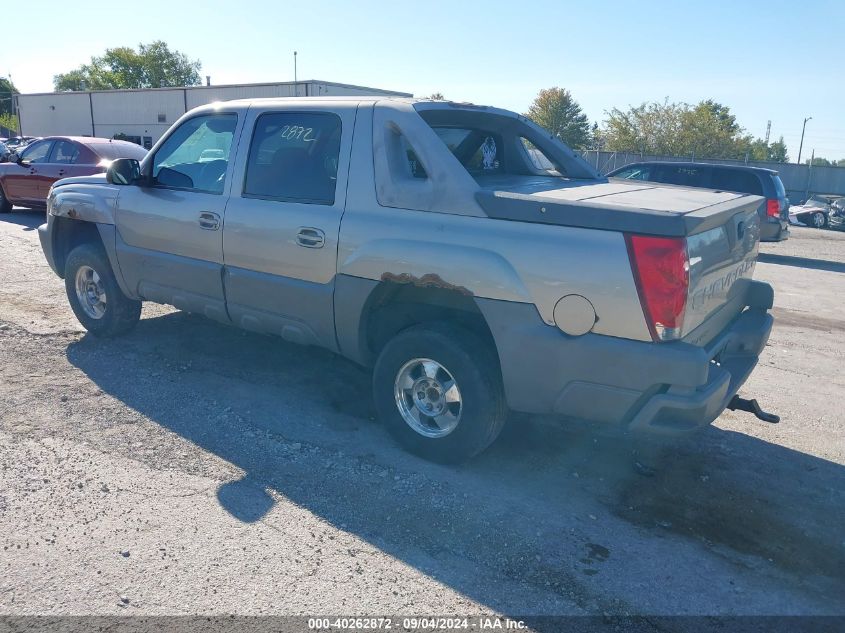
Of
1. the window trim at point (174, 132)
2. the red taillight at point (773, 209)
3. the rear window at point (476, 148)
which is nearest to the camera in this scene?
the rear window at point (476, 148)

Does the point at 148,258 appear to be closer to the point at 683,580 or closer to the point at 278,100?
the point at 278,100

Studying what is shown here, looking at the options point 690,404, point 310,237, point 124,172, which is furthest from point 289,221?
point 690,404

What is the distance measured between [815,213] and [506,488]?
82.1 feet

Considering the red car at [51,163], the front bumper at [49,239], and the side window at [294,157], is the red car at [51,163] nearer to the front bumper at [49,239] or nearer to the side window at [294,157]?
A: the front bumper at [49,239]

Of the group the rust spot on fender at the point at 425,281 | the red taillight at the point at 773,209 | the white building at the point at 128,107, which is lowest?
the red taillight at the point at 773,209

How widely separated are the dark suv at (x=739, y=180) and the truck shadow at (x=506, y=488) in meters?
10.7

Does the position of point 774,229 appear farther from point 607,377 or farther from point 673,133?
point 673,133

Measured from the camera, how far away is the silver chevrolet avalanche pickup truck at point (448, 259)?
347cm

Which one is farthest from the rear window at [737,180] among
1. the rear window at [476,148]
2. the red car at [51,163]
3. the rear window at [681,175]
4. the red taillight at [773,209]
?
the red car at [51,163]

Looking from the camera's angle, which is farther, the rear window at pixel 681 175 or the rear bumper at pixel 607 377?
the rear window at pixel 681 175

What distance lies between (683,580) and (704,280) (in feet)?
4.80

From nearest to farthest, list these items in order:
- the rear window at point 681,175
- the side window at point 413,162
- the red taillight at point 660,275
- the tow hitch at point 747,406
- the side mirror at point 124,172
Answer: the red taillight at point 660,275 → the tow hitch at point 747,406 → the side window at point 413,162 → the side mirror at point 124,172 → the rear window at point 681,175

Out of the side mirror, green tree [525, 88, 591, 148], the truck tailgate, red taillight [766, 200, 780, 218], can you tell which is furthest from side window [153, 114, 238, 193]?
green tree [525, 88, 591, 148]

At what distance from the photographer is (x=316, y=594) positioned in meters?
3.03
